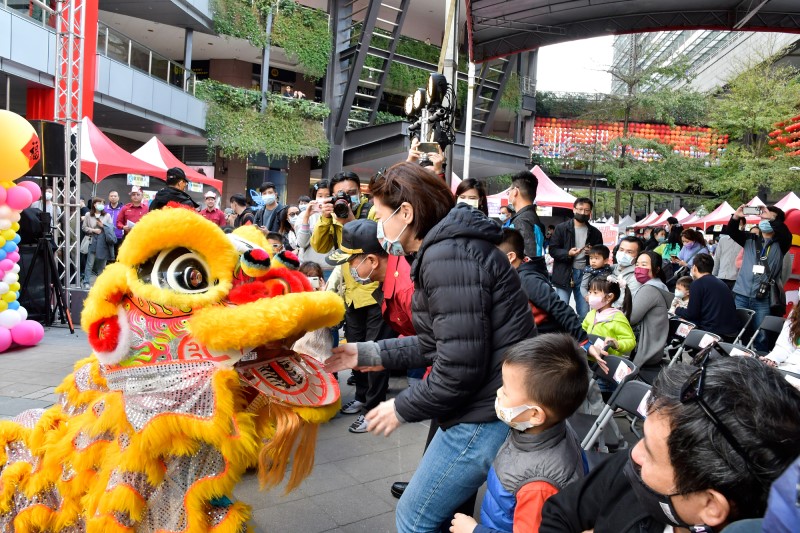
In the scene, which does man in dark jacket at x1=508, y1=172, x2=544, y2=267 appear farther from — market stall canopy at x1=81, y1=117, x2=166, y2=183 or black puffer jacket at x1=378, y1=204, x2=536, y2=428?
market stall canopy at x1=81, y1=117, x2=166, y2=183

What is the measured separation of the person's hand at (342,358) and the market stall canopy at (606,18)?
8.75m

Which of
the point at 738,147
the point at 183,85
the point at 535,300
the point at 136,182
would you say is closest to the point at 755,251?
the point at 535,300

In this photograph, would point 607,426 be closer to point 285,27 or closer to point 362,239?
point 362,239

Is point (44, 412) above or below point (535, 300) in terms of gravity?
below

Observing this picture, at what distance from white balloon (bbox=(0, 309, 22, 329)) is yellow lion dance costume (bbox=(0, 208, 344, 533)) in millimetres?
5151

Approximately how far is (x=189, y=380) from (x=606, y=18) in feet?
34.6

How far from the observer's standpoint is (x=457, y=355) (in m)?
1.94

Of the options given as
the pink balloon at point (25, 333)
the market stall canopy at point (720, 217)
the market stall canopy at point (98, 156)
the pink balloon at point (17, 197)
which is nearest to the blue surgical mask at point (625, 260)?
the pink balloon at point (17, 197)

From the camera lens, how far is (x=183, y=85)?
61.0 ft

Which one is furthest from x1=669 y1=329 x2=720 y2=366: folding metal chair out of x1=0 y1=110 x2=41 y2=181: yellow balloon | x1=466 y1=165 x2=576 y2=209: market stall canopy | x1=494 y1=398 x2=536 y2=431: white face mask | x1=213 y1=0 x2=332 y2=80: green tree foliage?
x1=213 y1=0 x2=332 y2=80: green tree foliage

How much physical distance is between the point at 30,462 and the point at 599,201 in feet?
118

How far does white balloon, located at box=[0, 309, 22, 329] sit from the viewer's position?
6.41 metres

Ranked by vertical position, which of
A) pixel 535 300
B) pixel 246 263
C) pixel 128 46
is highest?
pixel 128 46

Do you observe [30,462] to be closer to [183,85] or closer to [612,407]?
[612,407]
